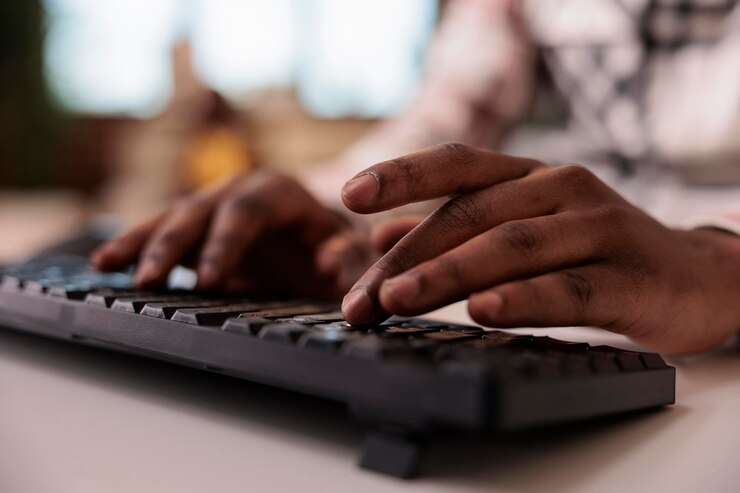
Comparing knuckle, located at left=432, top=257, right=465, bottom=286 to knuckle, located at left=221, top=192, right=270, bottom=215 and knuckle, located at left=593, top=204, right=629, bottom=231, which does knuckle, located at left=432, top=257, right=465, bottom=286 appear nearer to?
knuckle, located at left=593, top=204, right=629, bottom=231

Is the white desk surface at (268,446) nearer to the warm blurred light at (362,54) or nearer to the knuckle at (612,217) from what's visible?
the knuckle at (612,217)

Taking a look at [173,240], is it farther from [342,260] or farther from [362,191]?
[362,191]

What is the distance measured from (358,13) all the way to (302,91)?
1.69 feet

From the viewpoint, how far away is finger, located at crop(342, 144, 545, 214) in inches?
15.0

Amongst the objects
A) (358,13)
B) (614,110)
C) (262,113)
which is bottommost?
(614,110)

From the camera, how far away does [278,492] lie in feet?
0.84

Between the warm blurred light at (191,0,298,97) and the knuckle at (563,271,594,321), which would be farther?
the warm blurred light at (191,0,298,97)

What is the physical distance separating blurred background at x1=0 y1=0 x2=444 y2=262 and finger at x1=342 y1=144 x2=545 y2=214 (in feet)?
6.82

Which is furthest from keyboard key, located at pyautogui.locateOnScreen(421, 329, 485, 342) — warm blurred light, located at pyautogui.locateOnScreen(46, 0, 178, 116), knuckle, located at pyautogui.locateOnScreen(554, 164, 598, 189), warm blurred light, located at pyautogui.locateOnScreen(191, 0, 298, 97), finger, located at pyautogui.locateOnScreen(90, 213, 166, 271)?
warm blurred light, located at pyautogui.locateOnScreen(46, 0, 178, 116)

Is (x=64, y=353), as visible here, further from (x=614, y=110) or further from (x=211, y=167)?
(x=211, y=167)

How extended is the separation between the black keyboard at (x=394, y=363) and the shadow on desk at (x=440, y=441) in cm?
1

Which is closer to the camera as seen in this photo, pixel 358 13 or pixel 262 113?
pixel 358 13

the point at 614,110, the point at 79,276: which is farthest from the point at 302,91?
the point at 79,276

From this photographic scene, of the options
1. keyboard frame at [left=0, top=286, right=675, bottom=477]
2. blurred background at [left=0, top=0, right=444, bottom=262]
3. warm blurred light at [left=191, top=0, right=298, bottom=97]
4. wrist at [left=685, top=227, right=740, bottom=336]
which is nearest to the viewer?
keyboard frame at [left=0, top=286, right=675, bottom=477]
